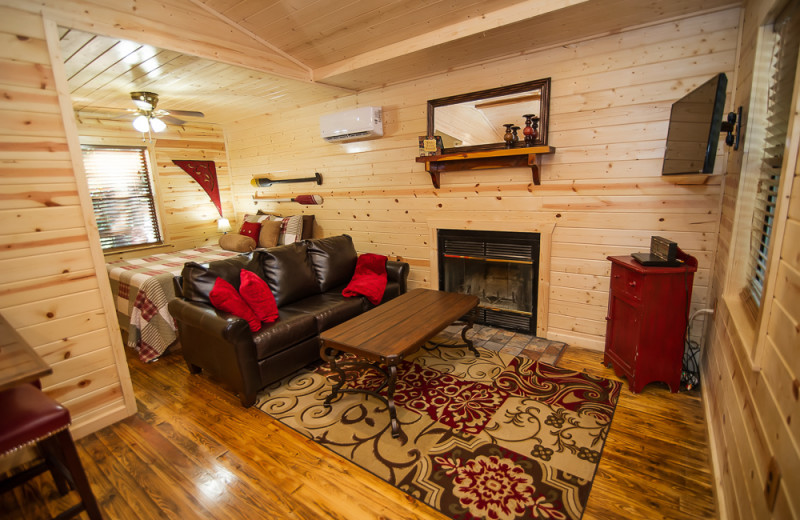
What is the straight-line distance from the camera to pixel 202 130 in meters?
5.52

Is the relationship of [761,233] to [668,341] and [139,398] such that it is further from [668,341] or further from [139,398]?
[139,398]

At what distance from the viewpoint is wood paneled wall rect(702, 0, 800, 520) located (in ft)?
2.90

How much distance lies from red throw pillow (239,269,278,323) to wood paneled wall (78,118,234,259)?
129 inches

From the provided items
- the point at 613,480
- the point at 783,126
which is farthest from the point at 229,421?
the point at 783,126

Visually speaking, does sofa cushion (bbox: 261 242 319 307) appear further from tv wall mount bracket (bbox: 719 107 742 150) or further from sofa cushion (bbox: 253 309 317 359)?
tv wall mount bracket (bbox: 719 107 742 150)

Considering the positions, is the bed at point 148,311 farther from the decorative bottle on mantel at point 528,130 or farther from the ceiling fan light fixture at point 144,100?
the decorative bottle on mantel at point 528,130

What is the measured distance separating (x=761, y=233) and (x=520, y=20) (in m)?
1.84

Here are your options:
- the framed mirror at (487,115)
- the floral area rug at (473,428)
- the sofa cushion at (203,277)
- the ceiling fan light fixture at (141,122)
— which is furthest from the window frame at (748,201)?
the ceiling fan light fixture at (141,122)

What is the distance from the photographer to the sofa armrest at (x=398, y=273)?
3566mm

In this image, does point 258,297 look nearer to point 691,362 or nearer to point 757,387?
point 757,387

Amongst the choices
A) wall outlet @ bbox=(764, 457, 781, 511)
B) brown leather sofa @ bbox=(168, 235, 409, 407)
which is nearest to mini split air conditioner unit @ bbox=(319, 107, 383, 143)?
brown leather sofa @ bbox=(168, 235, 409, 407)

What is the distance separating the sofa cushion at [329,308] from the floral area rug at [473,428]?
39 cm

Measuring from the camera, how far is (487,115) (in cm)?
321

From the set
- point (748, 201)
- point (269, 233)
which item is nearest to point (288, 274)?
point (269, 233)
